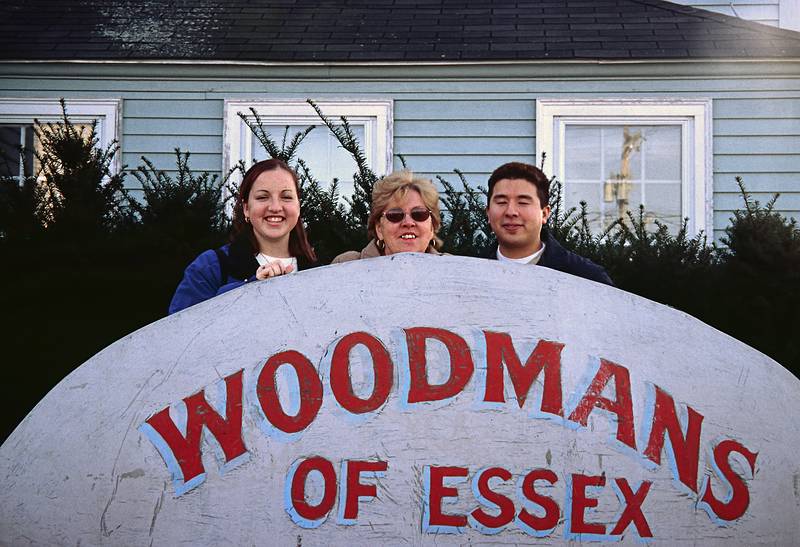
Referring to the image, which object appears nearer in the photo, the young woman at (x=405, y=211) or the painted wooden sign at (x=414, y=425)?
the painted wooden sign at (x=414, y=425)

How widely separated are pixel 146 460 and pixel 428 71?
5253 millimetres

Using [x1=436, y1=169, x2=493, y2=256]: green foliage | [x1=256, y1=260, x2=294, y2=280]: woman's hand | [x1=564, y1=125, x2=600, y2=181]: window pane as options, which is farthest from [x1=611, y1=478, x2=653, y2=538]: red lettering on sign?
[x1=564, y1=125, x2=600, y2=181]: window pane

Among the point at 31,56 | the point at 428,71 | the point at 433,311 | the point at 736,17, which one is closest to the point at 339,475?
the point at 433,311

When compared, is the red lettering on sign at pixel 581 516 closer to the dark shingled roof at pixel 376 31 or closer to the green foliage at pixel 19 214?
the green foliage at pixel 19 214

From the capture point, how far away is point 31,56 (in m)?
7.17

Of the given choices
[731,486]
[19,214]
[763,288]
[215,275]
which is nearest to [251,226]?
[215,275]

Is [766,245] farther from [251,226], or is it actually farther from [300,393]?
[300,393]

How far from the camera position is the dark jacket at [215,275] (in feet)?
9.11

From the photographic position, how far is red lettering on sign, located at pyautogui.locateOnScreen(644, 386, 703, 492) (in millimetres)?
2338

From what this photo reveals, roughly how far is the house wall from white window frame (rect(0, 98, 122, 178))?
8cm

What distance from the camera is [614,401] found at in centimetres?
236

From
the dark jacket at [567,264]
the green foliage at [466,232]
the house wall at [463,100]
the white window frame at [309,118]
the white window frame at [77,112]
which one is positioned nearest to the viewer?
the dark jacket at [567,264]

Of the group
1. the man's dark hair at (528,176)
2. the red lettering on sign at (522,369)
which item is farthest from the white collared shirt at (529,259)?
the red lettering on sign at (522,369)

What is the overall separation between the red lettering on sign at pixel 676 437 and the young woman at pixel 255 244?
1.23 meters
